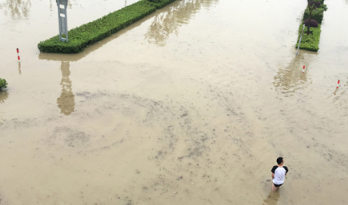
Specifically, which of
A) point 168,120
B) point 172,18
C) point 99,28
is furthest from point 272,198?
point 172,18

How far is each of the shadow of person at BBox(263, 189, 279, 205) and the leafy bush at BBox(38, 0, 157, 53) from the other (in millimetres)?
10988

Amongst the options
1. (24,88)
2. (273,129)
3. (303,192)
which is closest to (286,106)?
(273,129)

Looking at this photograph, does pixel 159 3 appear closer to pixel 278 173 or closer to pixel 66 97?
pixel 66 97

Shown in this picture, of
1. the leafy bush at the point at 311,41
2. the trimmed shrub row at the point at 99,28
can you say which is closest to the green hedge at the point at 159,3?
the trimmed shrub row at the point at 99,28

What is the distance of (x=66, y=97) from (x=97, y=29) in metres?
6.90

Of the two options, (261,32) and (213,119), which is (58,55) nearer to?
(213,119)

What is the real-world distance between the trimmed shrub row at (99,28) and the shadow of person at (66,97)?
2.04 meters

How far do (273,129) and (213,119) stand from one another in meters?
2.11

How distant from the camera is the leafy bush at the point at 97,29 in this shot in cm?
1414

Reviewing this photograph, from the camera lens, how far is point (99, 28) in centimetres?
1677

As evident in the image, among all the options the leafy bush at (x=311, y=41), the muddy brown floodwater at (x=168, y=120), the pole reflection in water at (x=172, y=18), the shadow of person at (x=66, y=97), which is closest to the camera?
the muddy brown floodwater at (x=168, y=120)

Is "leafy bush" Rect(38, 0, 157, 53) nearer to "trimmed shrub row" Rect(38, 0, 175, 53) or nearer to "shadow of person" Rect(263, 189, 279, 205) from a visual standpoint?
"trimmed shrub row" Rect(38, 0, 175, 53)

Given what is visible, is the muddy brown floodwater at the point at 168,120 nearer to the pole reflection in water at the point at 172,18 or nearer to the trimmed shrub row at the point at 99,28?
the pole reflection in water at the point at 172,18

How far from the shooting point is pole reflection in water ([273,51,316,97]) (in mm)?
13093
